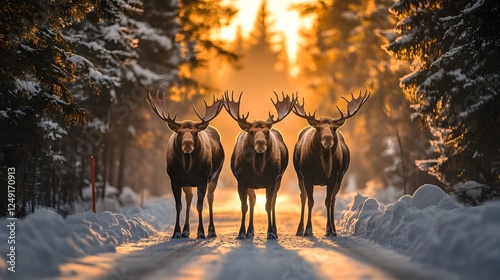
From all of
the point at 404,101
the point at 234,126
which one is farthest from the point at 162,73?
the point at 234,126

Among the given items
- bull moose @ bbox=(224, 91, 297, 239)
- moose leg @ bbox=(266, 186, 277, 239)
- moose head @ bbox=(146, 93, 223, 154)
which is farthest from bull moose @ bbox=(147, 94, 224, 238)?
moose leg @ bbox=(266, 186, 277, 239)

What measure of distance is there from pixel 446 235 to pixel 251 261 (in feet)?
9.44

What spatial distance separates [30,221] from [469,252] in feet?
21.2

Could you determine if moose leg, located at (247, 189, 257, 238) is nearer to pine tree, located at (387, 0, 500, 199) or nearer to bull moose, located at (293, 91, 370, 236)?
bull moose, located at (293, 91, 370, 236)

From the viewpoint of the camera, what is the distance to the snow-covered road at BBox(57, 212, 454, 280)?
8992mm

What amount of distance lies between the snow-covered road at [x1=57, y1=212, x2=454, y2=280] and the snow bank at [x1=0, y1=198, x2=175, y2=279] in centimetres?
25

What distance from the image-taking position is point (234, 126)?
83.9 metres

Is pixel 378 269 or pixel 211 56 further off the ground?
pixel 211 56

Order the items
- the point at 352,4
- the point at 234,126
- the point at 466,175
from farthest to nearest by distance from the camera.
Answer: the point at 234,126, the point at 352,4, the point at 466,175

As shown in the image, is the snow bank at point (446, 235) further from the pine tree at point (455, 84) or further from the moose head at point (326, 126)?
the pine tree at point (455, 84)

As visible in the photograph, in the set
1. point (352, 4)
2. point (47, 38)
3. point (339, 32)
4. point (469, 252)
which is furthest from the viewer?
point (339, 32)

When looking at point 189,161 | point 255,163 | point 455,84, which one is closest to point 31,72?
point 189,161

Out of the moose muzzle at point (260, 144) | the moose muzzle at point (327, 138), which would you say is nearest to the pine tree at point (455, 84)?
the moose muzzle at point (327, 138)

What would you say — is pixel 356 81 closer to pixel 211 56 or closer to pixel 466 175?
pixel 211 56
